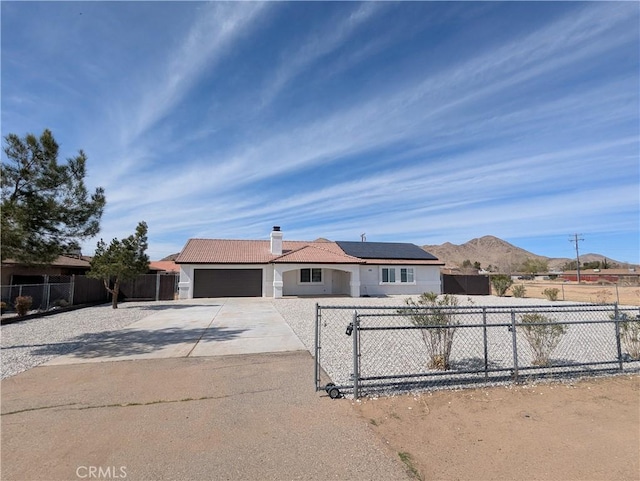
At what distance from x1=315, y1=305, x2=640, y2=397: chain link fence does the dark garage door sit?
1664cm

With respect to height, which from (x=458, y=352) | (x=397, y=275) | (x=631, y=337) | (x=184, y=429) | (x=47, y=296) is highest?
(x=397, y=275)

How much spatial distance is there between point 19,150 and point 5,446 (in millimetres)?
7065

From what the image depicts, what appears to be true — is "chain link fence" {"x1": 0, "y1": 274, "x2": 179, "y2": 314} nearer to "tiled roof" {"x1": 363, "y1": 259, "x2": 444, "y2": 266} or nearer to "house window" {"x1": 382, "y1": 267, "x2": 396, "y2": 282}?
"tiled roof" {"x1": 363, "y1": 259, "x2": 444, "y2": 266}

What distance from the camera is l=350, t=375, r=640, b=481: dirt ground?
11.1ft

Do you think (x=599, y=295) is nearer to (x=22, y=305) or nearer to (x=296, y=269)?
(x=296, y=269)

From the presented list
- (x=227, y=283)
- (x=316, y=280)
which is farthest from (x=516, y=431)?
(x=316, y=280)

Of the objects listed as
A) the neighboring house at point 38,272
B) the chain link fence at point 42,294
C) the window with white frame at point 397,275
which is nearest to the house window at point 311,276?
the window with white frame at point 397,275

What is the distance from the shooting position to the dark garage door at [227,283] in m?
25.1

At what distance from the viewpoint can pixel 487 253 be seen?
15300 centimetres

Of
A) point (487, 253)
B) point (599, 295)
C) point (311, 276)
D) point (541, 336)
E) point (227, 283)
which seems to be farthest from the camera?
point (487, 253)

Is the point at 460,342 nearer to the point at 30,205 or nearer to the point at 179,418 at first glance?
the point at 179,418

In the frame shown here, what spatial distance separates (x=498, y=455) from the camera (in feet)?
11.9

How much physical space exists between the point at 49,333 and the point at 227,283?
14.9m

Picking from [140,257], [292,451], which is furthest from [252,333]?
[140,257]
